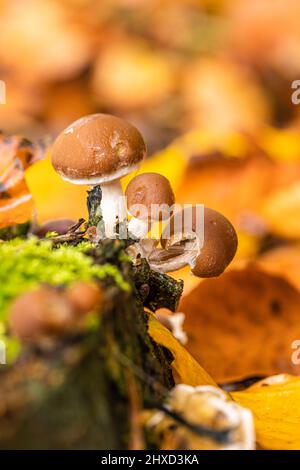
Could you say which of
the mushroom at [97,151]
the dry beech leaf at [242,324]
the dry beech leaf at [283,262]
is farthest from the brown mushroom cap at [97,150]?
the dry beech leaf at [283,262]

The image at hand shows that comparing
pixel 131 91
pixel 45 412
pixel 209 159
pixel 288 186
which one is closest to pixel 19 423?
pixel 45 412

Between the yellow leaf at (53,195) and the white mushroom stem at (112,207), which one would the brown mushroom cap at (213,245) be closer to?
the white mushroom stem at (112,207)

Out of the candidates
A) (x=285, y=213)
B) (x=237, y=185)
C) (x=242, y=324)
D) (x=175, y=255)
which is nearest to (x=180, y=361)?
(x=175, y=255)

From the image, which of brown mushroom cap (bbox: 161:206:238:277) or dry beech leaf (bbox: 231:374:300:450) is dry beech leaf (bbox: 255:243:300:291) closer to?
dry beech leaf (bbox: 231:374:300:450)

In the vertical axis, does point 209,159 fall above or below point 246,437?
above

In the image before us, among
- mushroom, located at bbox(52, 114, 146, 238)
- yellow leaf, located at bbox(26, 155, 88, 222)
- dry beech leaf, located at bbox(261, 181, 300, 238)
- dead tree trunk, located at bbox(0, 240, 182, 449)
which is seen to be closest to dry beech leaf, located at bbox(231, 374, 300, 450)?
dead tree trunk, located at bbox(0, 240, 182, 449)

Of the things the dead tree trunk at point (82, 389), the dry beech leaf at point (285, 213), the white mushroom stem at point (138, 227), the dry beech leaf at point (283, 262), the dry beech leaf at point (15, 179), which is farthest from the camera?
the dry beech leaf at point (285, 213)
